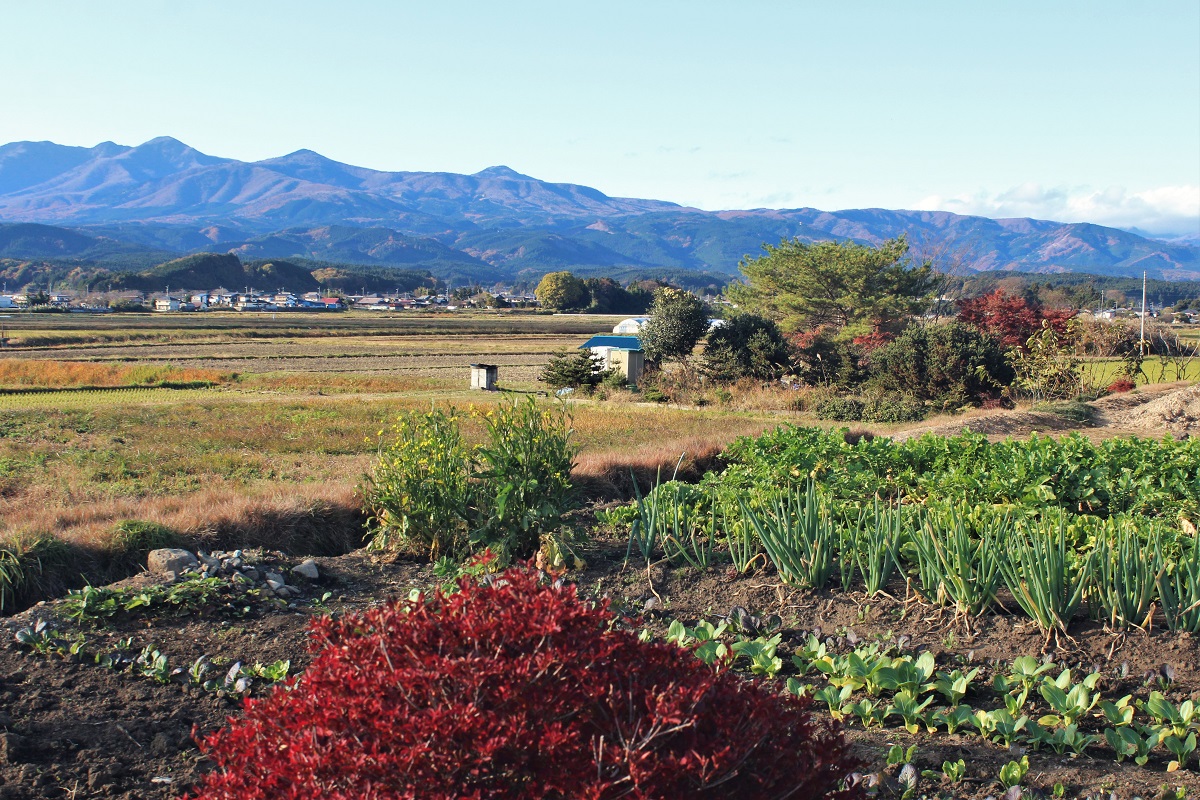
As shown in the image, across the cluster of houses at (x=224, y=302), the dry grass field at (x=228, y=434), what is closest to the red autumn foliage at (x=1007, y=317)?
the dry grass field at (x=228, y=434)

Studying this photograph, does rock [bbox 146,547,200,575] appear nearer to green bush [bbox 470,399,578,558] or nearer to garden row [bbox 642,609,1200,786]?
green bush [bbox 470,399,578,558]

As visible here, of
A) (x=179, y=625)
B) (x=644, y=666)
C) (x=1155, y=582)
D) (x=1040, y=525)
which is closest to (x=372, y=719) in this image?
(x=644, y=666)

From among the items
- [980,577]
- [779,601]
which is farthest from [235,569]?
[980,577]

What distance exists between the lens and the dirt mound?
56.1 ft

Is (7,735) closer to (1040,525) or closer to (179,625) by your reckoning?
(179,625)

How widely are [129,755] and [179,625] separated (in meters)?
1.52

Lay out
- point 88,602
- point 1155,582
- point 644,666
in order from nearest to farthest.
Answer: point 644,666 < point 1155,582 < point 88,602

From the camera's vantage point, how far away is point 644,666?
2.42 m

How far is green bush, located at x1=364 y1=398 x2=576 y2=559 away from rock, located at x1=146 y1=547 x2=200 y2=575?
4.13 feet

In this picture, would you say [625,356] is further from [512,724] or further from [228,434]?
[512,724]

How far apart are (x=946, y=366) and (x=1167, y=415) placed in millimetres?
5573

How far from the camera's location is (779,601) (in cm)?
554

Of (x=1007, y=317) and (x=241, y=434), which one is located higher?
(x=1007, y=317)

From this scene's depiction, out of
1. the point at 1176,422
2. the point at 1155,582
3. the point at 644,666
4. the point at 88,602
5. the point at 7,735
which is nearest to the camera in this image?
the point at 644,666
